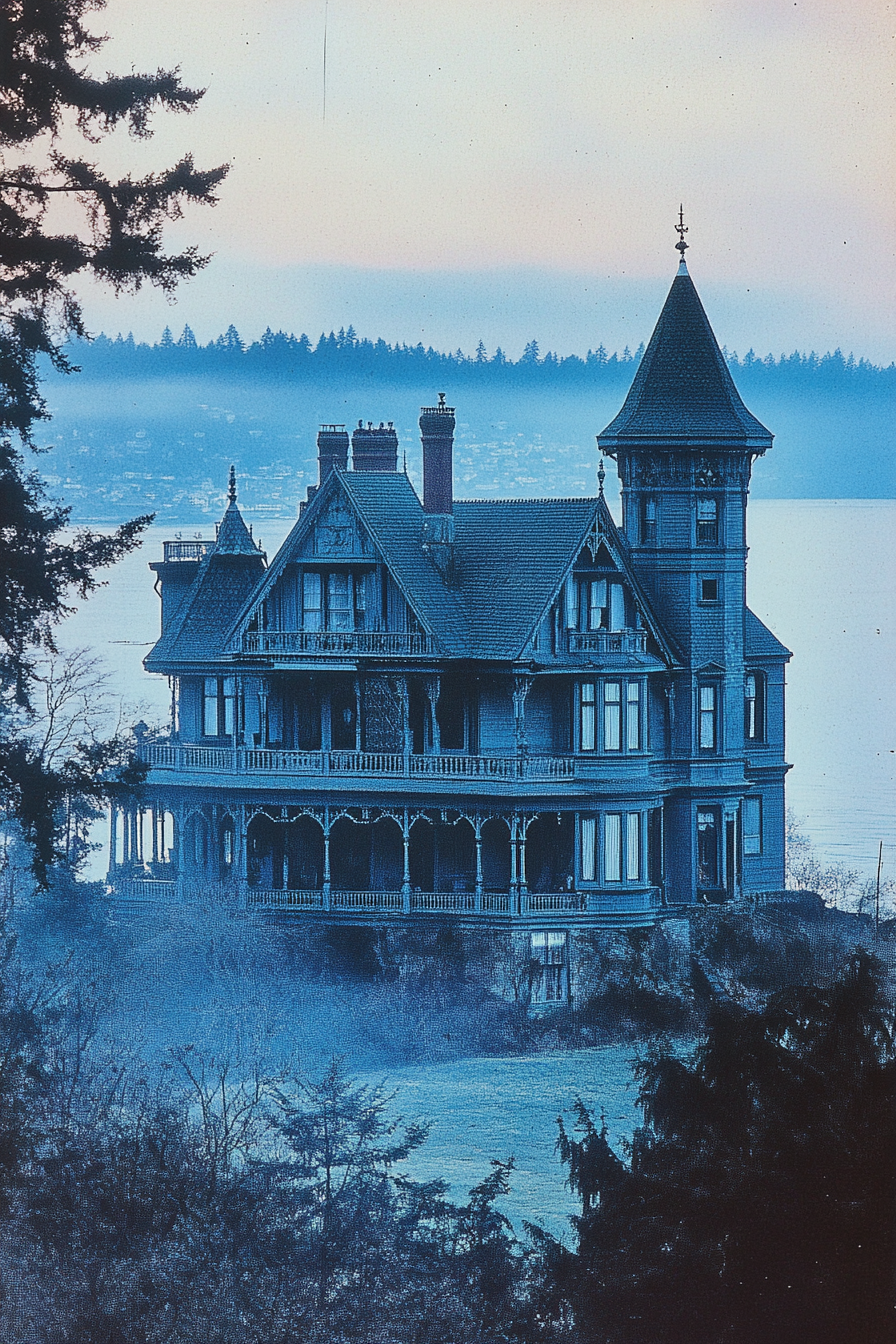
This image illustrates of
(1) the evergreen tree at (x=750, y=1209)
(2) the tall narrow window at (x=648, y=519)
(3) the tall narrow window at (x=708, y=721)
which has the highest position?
(2) the tall narrow window at (x=648, y=519)

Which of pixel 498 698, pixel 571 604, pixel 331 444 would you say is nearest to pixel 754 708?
pixel 571 604

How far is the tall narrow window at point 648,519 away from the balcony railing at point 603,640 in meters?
2.16

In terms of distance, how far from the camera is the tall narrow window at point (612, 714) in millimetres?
48656

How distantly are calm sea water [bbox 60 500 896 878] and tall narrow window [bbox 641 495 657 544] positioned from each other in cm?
367

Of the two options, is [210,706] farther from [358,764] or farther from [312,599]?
[358,764]

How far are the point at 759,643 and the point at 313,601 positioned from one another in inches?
336

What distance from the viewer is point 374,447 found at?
51.2 m

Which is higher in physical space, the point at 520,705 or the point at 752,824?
the point at 520,705

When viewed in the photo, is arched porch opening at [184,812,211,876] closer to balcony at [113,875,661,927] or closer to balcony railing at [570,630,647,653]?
balcony at [113,875,661,927]

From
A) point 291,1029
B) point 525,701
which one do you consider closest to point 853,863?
point 525,701

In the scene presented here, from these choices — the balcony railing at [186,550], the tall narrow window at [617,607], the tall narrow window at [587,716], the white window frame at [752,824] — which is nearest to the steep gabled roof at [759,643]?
the white window frame at [752,824]

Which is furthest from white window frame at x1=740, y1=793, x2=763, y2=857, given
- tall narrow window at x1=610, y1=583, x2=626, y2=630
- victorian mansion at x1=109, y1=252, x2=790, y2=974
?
tall narrow window at x1=610, y1=583, x2=626, y2=630

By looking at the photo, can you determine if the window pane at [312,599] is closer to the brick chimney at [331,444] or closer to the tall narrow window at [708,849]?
the brick chimney at [331,444]

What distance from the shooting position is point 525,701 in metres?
48.8
